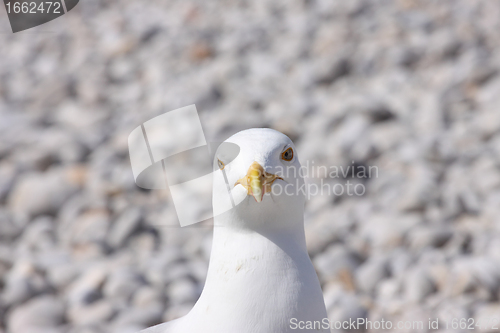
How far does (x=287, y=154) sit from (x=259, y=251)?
16.8 inches

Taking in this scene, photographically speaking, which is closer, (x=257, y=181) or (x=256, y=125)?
(x=257, y=181)

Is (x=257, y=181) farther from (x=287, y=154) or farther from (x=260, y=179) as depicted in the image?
(x=287, y=154)

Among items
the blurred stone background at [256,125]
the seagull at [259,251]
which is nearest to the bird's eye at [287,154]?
the seagull at [259,251]

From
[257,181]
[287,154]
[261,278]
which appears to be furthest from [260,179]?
[261,278]

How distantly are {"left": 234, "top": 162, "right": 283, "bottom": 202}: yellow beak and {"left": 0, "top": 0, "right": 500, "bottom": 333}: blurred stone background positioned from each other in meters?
1.45

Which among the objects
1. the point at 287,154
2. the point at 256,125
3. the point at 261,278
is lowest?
the point at 256,125

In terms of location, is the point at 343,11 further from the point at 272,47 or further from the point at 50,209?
the point at 50,209

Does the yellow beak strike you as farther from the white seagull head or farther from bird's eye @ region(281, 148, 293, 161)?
bird's eye @ region(281, 148, 293, 161)

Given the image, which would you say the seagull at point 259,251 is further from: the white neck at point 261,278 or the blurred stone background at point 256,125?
the blurred stone background at point 256,125

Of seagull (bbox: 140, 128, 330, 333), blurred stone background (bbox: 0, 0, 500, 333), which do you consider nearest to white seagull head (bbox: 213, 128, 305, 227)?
seagull (bbox: 140, 128, 330, 333)

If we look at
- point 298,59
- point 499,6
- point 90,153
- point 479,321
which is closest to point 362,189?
point 479,321

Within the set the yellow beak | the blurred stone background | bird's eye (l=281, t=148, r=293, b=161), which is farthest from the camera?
the blurred stone background

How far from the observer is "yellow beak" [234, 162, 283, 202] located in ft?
6.93

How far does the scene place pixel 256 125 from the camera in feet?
16.2
